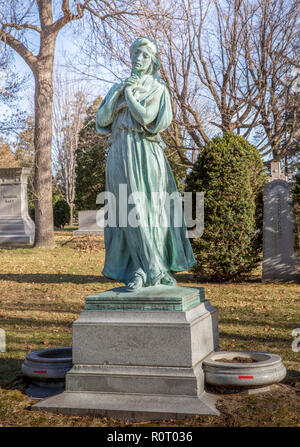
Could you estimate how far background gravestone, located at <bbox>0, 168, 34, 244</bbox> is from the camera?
1930cm

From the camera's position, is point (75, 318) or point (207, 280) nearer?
point (75, 318)

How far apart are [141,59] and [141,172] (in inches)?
42.9

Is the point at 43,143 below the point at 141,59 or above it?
above

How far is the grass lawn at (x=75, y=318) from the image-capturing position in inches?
149

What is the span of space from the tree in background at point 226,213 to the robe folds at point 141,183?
5873 millimetres

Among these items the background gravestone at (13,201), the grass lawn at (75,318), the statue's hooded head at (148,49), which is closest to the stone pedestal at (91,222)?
the background gravestone at (13,201)

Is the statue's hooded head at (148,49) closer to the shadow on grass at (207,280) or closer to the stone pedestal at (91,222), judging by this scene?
the shadow on grass at (207,280)

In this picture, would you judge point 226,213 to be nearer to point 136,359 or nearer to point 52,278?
point 52,278

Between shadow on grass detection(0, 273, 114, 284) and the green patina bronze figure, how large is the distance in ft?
20.3

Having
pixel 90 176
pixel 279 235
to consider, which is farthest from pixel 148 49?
pixel 90 176

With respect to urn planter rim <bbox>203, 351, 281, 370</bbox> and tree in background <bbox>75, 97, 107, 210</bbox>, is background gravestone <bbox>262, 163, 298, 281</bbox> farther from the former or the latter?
tree in background <bbox>75, 97, 107, 210</bbox>

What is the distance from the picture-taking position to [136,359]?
13.3ft

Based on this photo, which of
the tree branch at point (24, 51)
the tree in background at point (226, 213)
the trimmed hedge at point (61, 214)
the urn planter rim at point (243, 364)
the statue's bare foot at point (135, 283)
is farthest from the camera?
the trimmed hedge at point (61, 214)

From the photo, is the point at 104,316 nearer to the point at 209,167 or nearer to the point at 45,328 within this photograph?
the point at 45,328
